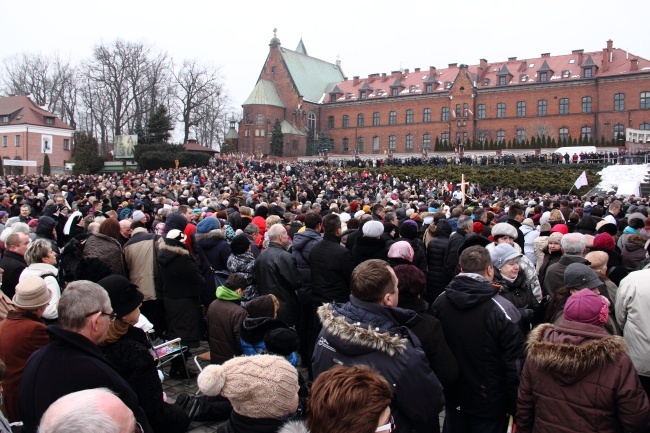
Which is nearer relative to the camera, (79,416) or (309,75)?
(79,416)

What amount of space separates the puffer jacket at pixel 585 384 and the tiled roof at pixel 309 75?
6782 cm

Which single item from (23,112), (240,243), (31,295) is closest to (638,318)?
(240,243)

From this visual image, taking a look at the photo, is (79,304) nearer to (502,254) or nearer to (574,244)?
(502,254)

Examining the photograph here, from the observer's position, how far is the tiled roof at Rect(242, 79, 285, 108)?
66.8 metres

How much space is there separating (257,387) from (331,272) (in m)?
3.35

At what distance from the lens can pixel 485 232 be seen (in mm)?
8180

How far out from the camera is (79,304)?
10.4 ft

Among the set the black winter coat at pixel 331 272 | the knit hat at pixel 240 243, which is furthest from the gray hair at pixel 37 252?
the black winter coat at pixel 331 272

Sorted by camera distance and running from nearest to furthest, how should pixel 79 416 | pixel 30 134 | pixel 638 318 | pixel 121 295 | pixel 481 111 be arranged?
pixel 79 416 < pixel 121 295 < pixel 638 318 < pixel 30 134 < pixel 481 111

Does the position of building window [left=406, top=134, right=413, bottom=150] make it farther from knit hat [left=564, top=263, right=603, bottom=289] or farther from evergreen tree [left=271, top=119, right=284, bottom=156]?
knit hat [left=564, top=263, right=603, bottom=289]

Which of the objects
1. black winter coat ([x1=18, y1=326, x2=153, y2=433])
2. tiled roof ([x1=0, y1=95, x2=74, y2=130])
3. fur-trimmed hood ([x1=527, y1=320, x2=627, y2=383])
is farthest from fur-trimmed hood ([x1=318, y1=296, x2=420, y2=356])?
tiled roof ([x1=0, y1=95, x2=74, y2=130])

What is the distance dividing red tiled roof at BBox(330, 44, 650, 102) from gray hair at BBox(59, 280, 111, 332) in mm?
59416

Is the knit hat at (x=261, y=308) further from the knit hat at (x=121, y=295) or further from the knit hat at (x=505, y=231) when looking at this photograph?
the knit hat at (x=505, y=231)

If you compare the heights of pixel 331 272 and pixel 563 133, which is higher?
pixel 563 133
